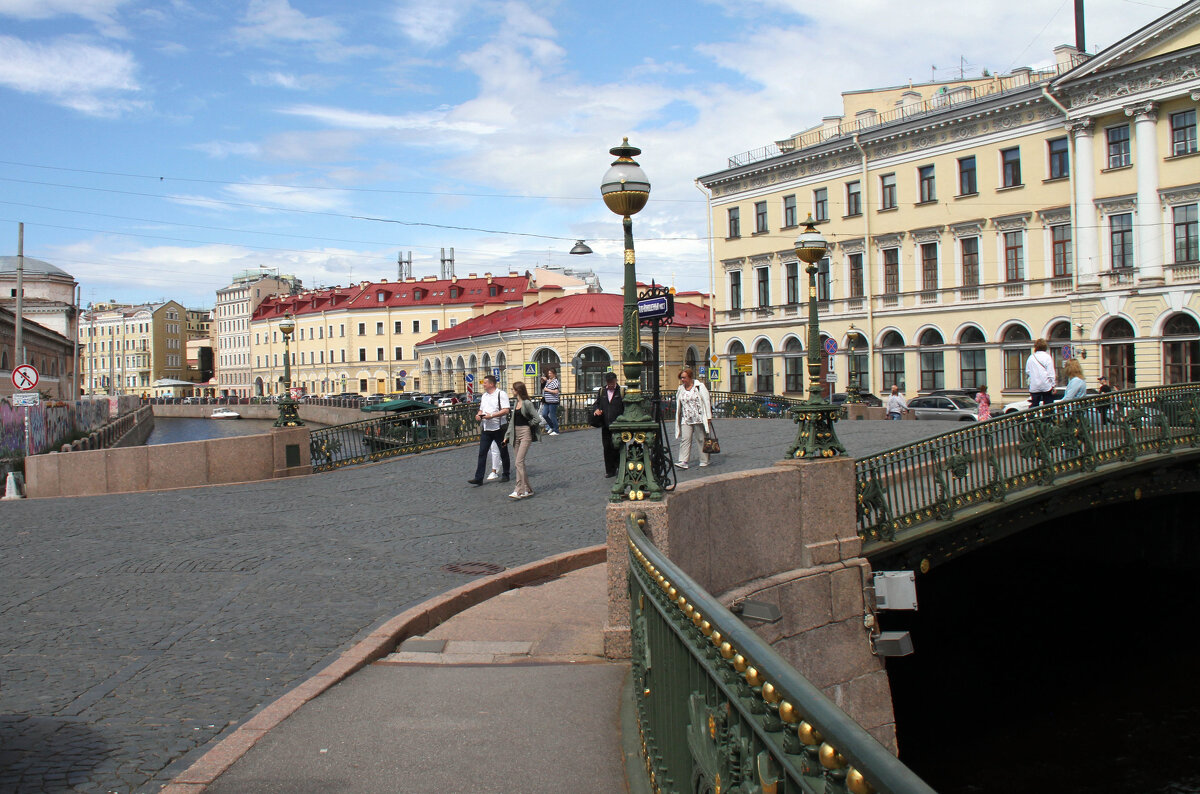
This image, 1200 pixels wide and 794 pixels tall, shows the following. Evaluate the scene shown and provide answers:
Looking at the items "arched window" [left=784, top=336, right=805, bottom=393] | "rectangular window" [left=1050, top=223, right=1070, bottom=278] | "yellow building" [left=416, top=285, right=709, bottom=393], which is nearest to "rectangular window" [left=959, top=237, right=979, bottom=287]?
"rectangular window" [left=1050, top=223, right=1070, bottom=278]

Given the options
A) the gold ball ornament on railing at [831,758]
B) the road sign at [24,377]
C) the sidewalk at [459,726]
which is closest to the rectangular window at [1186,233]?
the sidewalk at [459,726]

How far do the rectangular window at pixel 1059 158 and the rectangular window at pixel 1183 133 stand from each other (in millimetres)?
3940

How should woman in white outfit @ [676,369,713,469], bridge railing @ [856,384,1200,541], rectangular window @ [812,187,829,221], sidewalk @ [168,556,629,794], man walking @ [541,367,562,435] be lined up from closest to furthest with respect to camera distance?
sidewalk @ [168,556,629,794], bridge railing @ [856,384,1200,541], woman in white outfit @ [676,369,713,469], man walking @ [541,367,562,435], rectangular window @ [812,187,829,221]

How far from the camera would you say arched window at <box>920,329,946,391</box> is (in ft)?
142

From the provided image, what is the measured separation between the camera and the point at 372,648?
6594mm

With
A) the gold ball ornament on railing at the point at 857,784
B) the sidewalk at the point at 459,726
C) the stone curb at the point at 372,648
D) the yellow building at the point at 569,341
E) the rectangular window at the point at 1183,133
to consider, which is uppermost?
the rectangular window at the point at 1183,133

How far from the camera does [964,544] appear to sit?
1265 centimetres

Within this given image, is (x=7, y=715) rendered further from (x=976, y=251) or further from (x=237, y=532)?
(x=976, y=251)

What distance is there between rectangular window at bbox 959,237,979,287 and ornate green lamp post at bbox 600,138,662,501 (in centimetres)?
3772

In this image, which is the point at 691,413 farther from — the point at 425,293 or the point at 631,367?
the point at 425,293

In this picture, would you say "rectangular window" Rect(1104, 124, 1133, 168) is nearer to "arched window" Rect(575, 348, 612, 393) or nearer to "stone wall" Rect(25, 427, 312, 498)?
"arched window" Rect(575, 348, 612, 393)

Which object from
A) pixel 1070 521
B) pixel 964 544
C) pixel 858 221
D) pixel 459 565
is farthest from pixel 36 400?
pixel 858 221

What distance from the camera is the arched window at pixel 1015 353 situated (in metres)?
39.9

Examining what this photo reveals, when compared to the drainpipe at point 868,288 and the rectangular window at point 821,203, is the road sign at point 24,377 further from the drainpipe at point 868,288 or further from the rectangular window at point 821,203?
the rectangular window at point 821,203
